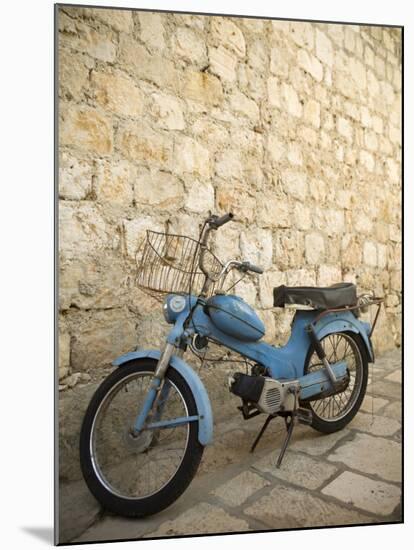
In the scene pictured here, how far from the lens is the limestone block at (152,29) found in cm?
201

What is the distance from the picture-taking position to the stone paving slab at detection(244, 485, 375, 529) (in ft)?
6.40

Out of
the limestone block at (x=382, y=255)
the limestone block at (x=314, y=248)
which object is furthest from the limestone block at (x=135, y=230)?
the limestone block at (x=382, y=255)

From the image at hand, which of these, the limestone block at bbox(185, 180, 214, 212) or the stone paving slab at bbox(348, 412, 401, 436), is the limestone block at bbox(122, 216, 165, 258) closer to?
the limestone block at bbox(185, 180, 214, 212)

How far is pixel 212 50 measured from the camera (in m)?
2.22

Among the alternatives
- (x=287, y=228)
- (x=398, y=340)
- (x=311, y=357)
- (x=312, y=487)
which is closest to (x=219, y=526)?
(x=312, y=487)

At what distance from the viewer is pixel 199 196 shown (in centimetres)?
224

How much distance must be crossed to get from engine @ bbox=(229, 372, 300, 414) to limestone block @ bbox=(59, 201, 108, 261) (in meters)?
0.81

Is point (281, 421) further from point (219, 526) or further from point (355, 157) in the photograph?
point (355, 157)

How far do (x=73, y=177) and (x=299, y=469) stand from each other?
5.19 ft

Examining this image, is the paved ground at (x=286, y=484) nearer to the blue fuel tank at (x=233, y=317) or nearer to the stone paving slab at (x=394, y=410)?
the stone paving slab at (x=394, y=410)

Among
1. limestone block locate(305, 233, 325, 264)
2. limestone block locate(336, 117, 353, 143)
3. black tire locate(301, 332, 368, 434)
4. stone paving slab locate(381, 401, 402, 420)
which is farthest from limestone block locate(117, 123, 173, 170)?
stone paving slab locate(381, 401, 402, 420)

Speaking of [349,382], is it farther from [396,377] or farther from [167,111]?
[167,111]

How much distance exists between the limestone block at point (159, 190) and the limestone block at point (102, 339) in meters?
0.49

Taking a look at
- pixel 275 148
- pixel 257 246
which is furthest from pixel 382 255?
pixel 275 148
